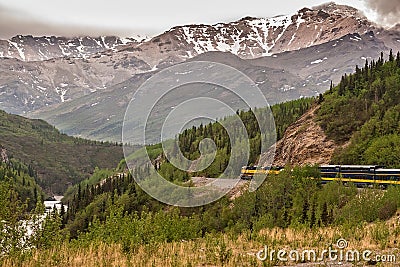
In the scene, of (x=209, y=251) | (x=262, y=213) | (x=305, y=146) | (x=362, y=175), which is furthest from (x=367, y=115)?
(x=209, y=251)

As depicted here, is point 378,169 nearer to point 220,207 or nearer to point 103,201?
point 220,207

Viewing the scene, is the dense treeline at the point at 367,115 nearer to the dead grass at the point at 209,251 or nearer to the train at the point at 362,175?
the train at the point at 362,175

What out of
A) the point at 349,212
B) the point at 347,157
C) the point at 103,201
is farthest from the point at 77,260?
the point at 103,201

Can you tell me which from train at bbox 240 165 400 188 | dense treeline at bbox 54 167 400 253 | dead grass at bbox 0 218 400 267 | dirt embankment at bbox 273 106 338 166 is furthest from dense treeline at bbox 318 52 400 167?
dead grass at bbox 0 218 400 267

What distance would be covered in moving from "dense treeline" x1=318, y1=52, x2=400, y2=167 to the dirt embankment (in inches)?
93.2

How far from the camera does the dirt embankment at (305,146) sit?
336 feet

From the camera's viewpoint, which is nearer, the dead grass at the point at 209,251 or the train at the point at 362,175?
the dead grass at the point at 209,251

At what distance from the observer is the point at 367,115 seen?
111125mm

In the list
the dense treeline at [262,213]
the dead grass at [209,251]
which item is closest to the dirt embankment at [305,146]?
the dense treeline at [262,213]

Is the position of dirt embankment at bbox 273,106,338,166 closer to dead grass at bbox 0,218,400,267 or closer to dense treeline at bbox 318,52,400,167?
dense treeline at bbox 318,52,400,167

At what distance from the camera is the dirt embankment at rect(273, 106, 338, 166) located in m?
102

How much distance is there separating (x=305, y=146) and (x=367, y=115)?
53.4 feet

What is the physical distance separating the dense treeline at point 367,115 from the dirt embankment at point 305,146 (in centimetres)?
237

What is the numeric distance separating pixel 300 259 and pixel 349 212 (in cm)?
2135
